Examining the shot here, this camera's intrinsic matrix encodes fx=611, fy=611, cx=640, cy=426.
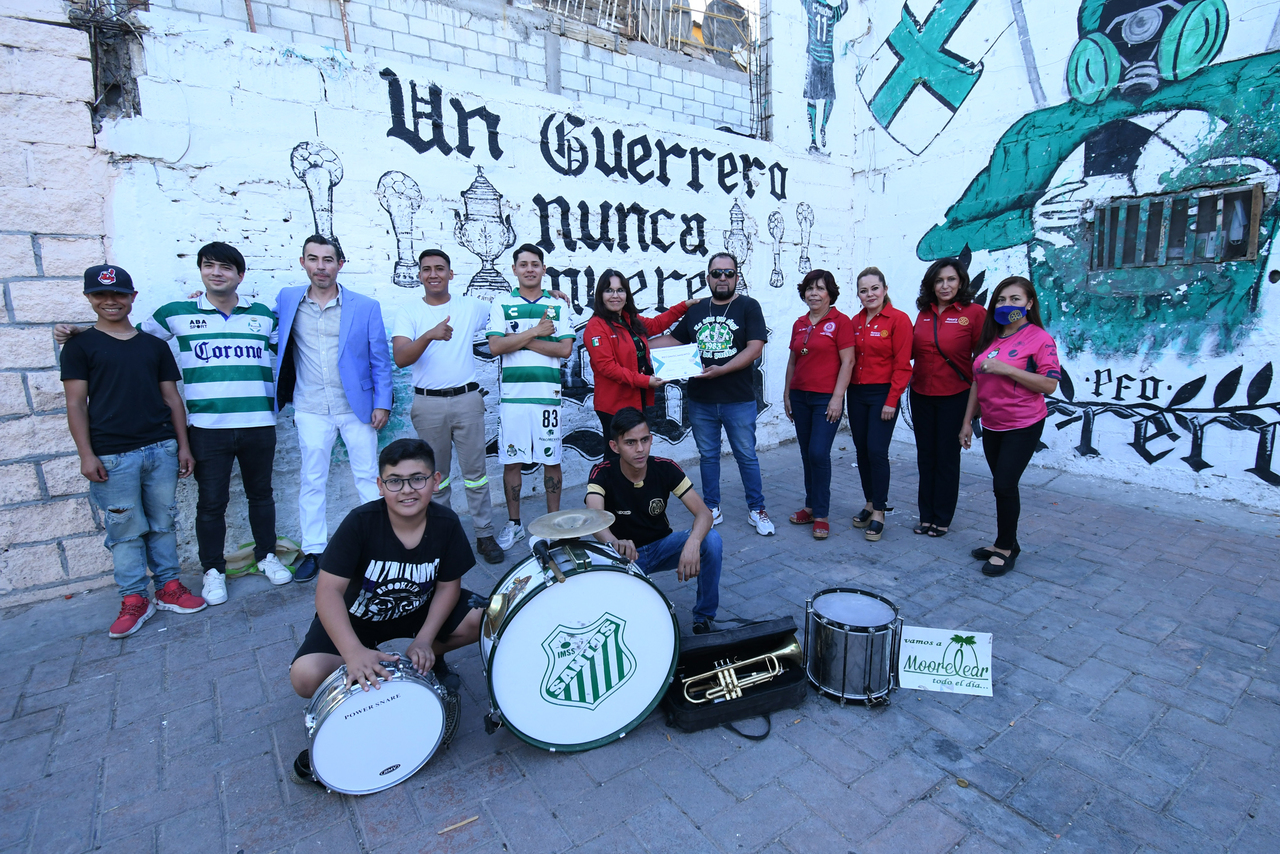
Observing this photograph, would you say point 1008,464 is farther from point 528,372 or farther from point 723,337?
point 528,372

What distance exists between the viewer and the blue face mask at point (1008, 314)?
13.5ft

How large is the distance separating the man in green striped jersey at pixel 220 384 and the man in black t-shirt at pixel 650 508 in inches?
104

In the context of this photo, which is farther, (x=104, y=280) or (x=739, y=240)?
(x=739, y=240)

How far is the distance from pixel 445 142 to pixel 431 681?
15.4ft

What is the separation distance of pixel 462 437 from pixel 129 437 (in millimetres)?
2047

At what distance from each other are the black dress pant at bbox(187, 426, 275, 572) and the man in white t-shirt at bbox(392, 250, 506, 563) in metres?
1.07

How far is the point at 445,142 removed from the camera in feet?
17.8

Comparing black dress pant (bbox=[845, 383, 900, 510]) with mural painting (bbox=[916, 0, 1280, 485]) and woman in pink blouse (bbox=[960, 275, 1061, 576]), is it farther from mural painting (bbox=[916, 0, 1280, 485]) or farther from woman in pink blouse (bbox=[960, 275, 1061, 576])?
mural painting (bbox=[916, 0, 1280, 485])

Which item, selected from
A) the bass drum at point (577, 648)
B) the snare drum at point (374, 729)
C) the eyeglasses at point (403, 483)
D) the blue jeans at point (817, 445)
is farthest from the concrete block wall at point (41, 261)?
the blue jeans at point (817, 445)

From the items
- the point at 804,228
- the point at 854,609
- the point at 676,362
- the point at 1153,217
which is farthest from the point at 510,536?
the point at 1153,217

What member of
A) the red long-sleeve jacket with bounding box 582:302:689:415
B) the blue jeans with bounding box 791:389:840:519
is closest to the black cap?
the red long-sleeve jacket with bounding box 582:302:689:415

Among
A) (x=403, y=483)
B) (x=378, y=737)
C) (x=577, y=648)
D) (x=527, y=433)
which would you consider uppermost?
(x=403, y=483)

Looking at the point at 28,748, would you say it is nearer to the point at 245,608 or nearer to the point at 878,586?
the point at 245,608

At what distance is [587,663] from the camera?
2.47 meters
